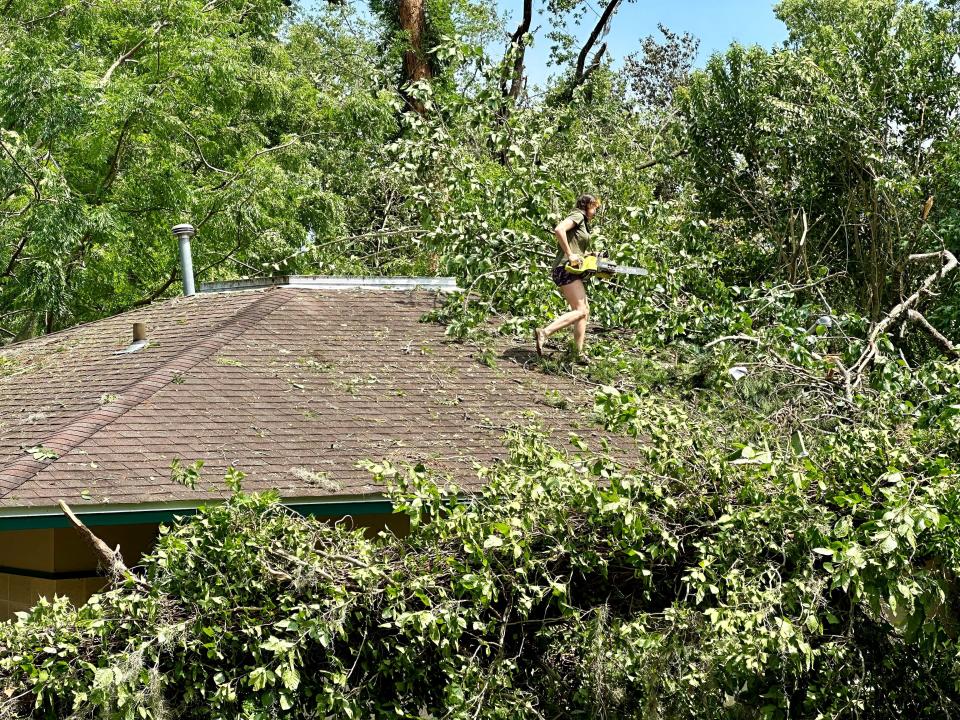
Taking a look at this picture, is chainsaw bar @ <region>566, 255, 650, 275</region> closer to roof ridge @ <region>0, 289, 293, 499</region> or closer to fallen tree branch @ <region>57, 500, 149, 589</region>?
roof ridge @ <region>0, 289, 293, 499</region>

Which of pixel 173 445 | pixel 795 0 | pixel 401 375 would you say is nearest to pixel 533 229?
pixel 401 375

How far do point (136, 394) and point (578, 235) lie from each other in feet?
12.8

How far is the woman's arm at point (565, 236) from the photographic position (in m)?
9.78

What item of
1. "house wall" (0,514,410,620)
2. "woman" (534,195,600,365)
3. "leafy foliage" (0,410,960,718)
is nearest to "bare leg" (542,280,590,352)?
"woman" (534,195,600,365)

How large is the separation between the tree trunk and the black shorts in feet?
39.5

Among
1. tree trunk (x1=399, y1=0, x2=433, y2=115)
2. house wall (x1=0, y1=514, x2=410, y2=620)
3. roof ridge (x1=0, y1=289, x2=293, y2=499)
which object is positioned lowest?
house wall (x1=0, y1=514, x2=410, y2=620)

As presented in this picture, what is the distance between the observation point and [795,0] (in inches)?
752

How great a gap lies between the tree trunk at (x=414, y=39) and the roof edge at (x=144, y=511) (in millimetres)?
14531

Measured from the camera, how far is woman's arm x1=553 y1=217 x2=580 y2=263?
9778mm

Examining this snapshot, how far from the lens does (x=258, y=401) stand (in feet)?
30.1

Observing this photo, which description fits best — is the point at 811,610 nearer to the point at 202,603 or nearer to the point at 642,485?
the point at 642,485

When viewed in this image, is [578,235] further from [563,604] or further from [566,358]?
[563,604]

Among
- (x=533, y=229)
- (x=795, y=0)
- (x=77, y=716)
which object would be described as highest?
(x=795, y=0)

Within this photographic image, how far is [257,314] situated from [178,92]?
21.7 ft
